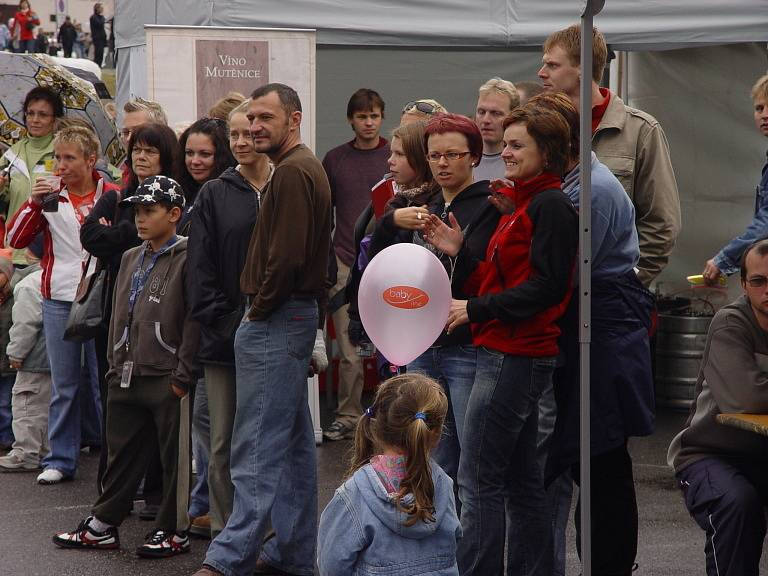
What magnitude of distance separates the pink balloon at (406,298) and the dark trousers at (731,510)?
105 cm

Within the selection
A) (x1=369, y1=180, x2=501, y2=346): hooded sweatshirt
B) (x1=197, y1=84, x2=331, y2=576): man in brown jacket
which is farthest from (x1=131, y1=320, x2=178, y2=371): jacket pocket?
(x1=369, y1=180, x2=501, y2=346): hooded sweatshirt

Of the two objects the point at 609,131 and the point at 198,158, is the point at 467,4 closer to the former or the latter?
the point at 198,158

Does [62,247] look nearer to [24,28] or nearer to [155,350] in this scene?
[155,350]

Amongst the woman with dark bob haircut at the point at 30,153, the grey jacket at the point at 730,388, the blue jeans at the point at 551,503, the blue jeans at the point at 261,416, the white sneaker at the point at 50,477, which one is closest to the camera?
the grey jacket at the point at 730,388

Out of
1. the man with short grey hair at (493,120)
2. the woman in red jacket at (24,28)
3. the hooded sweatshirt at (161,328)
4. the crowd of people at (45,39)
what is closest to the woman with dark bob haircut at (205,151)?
the hooded sweatshirt at (161,328)

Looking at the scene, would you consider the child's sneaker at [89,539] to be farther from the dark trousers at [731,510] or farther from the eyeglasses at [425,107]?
the dark trousers at [731,510]

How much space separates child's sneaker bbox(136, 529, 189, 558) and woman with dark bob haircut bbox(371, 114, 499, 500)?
1.54 m

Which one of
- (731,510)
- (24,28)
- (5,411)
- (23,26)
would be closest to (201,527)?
(5,411)

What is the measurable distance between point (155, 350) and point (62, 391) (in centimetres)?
174

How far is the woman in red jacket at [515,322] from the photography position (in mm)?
4328

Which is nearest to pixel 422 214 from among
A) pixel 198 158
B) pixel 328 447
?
pixel 198 158

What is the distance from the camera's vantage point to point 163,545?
5812mm

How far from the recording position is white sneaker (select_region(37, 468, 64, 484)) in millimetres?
7184

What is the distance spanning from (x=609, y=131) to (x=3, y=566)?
3.26 meters
